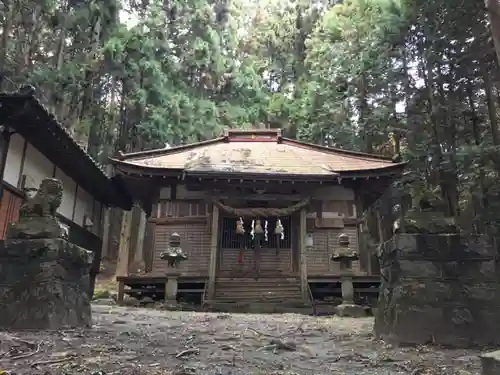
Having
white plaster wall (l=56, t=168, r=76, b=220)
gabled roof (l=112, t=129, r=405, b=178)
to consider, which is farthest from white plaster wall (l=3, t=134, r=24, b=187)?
gabled roof (l=112, t=129, r=405, b=178)

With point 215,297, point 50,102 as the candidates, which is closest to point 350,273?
point 215,297

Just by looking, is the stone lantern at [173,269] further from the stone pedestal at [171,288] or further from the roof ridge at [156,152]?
the roof ridge at [156,152]

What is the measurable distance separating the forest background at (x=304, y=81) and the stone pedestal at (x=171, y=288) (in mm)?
7158

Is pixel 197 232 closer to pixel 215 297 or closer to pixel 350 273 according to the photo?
pixel 215 297

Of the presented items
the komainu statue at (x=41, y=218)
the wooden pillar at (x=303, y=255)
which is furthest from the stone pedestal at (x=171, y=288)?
the komainu statue at (x=41, y=218)

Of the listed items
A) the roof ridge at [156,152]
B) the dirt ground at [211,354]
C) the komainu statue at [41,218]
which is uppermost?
the roof ridge at [156,152]

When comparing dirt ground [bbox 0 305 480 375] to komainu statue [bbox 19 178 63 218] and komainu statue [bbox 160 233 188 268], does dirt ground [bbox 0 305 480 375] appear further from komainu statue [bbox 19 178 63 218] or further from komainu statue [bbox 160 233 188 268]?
komainu statue [bbox 160 233 188 268]

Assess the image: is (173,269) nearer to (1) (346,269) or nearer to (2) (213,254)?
(2) (213,254)

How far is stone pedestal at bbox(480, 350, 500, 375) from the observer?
9.75 ft

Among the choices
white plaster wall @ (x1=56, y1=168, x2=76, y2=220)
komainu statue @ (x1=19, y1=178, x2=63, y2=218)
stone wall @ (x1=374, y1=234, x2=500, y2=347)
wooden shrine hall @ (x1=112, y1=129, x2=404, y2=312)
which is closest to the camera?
stone wall @ (x1=374, y1=234, x2=500, y2=347)

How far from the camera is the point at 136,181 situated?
1544 centimetres

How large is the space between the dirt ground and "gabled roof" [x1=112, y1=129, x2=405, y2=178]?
8.29m

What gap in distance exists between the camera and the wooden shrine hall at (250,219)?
556 inches

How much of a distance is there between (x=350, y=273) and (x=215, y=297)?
4099mm
